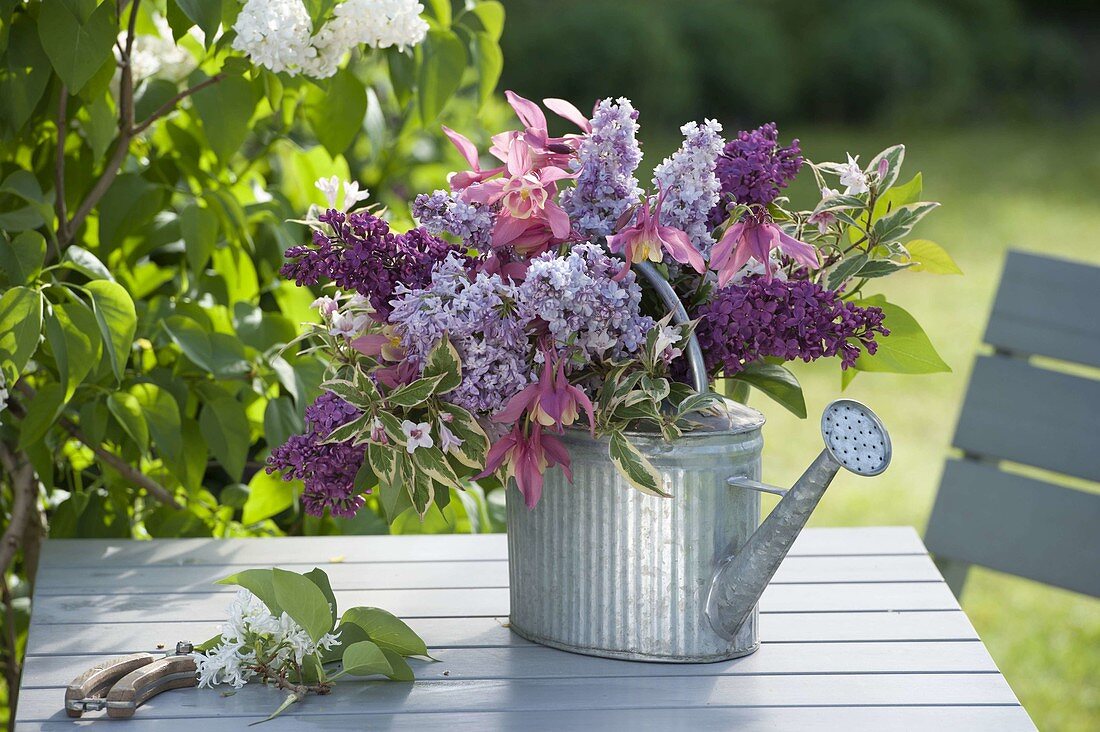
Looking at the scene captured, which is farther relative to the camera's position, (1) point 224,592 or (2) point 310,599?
(1) point 224,592

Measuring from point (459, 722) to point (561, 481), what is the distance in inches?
7.2

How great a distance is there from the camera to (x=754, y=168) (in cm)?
91

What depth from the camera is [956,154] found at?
6566 mm

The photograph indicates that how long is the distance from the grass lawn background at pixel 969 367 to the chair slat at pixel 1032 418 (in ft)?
0.26

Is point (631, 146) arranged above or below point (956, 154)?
below

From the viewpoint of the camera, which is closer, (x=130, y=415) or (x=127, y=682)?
(x=127, y=682)

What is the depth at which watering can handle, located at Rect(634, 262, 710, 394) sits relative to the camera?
0.88 meters

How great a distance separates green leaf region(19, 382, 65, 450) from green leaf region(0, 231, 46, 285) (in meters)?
0.10

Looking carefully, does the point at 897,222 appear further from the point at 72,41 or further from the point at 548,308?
the point at 72,41

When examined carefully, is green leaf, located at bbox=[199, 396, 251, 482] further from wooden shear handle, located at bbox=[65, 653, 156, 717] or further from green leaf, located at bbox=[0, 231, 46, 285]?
wooden shear handle, located at bbox=[65, 653, 156, 717]

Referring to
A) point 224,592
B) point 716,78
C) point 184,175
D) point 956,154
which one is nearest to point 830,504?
point 184,175

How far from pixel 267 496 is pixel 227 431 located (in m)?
0.09

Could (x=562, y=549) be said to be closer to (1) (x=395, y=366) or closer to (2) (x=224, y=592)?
(1) (x=395, y=366)

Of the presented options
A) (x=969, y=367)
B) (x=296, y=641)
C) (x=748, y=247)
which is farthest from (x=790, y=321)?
(x=969, y=367)
